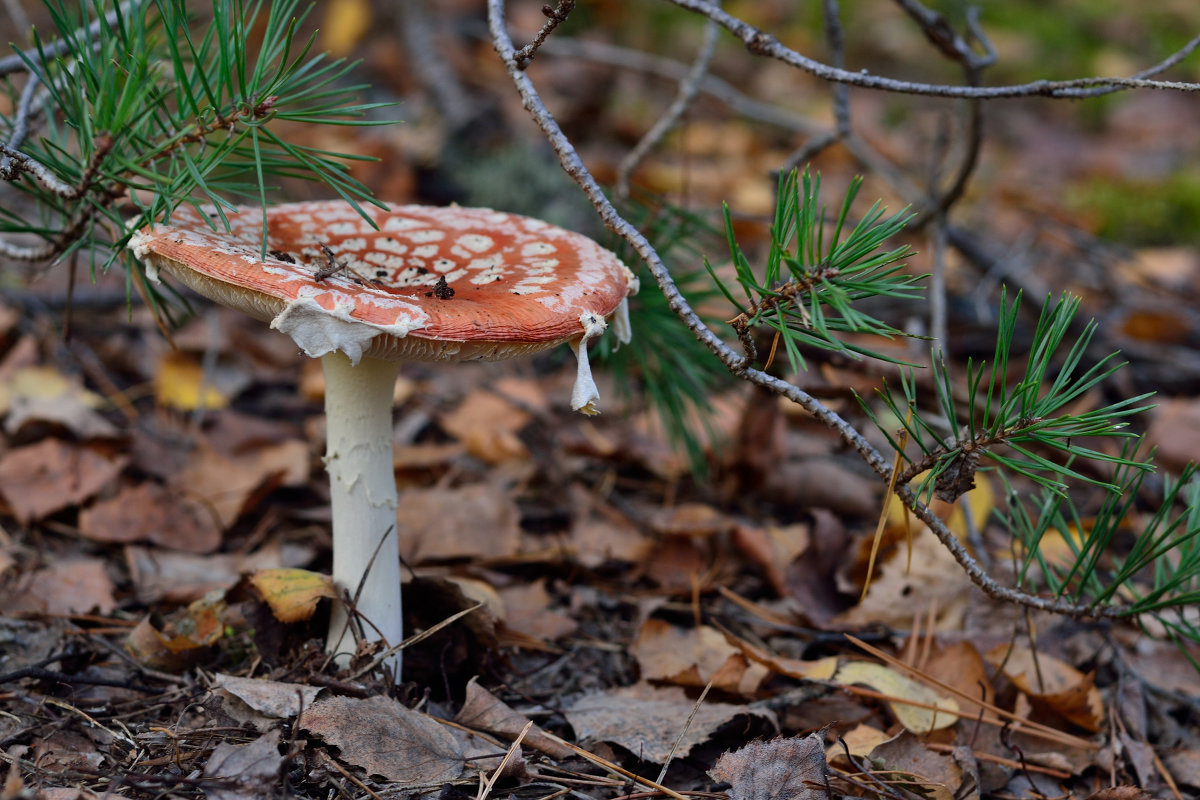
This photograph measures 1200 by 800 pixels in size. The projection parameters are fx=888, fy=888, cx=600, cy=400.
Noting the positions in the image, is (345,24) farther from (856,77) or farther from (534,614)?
(856,77)

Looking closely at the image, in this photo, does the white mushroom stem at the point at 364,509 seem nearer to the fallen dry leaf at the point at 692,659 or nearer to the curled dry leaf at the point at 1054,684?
the fallen dry leaf at the point at 692,659

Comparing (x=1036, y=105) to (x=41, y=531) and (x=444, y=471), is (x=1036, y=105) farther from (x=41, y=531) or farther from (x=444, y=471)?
(x=41, y=531)

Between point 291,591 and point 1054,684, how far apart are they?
1842 mm

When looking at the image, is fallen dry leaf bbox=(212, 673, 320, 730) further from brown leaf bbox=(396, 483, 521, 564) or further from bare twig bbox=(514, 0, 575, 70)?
bare twig bbox=(514, 0, 575, 70)

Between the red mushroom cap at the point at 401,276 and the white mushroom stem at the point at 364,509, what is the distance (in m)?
0.26

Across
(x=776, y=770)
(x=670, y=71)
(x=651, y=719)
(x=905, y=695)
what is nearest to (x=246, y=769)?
(x=651, y=719)

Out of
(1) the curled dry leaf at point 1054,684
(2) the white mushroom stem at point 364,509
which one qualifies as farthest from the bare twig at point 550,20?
(1) the curled dry leaf at point 1054,684

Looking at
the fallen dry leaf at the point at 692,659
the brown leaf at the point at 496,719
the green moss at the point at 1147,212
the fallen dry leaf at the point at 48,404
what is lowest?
the fallen dry leaf at the point at 692,659

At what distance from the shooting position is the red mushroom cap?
1.46 meters

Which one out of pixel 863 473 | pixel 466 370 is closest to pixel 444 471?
pixel 466 370

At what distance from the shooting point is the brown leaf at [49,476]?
2582mm

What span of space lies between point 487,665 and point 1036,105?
773 cm

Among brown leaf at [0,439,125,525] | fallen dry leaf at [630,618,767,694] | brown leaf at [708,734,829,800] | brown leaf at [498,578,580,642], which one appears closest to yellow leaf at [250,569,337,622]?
brown leaf at [498,578,580,642]

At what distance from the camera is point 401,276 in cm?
191
